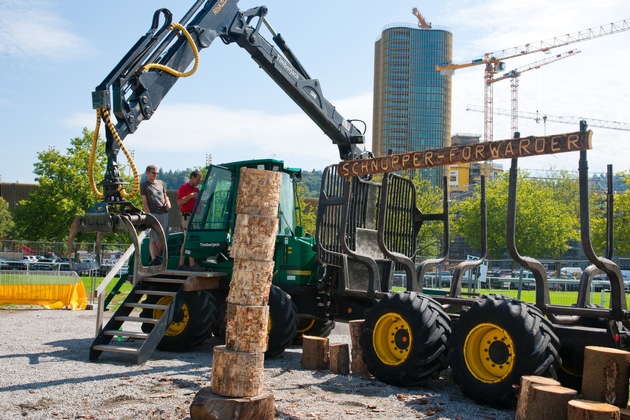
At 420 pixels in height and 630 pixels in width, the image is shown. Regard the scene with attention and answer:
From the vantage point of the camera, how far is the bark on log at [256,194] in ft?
20.2

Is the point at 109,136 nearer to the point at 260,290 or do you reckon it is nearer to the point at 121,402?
the point at 121,402

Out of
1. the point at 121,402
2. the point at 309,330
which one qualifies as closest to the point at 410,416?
the point at 121,402

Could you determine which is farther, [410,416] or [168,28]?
[168,28]

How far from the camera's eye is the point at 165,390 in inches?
302

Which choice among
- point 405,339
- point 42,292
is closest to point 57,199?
point 42,292

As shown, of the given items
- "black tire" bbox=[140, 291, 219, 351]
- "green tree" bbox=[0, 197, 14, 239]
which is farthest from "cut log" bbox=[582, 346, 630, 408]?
"green tree" bbox=[0, 197, 14, 239]

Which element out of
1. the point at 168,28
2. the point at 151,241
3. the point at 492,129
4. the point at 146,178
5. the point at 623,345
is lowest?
the point at 623,345

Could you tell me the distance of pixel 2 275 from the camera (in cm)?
1831

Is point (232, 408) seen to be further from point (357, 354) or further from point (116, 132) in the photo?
point (116, 132)

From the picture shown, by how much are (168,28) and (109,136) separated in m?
2.05

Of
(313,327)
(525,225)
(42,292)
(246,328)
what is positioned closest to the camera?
(246,328)

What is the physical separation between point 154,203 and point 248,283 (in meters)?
5.88

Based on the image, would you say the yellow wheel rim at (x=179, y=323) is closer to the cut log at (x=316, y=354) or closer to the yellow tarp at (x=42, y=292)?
the cut log at (x=316, y=354)

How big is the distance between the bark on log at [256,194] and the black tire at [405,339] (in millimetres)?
2777
